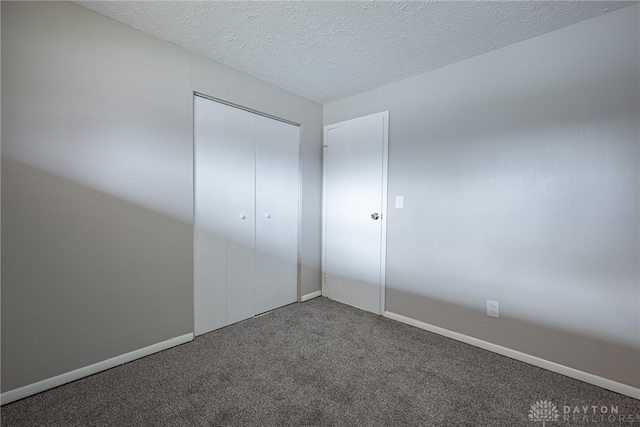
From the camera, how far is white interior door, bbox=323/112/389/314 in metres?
2.70

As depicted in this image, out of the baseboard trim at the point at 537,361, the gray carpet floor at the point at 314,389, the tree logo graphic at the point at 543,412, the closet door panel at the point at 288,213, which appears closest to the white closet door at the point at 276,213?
the closet door panel at the point at 288,213

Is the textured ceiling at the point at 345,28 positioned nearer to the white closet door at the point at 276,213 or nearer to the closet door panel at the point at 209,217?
the closet door panel at the point at 209,217

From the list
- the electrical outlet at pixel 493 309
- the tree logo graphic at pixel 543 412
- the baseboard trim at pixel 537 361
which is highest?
the electrical outlet at pixel 493 309

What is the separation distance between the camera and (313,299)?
312 cm

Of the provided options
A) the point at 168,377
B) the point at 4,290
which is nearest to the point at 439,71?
the point at 168,377

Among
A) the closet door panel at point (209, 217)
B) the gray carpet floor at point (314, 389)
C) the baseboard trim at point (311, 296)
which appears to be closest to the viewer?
the gray carpet floor at point (314, 389)

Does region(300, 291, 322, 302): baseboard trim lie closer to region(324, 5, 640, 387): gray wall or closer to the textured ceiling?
region(324, 5, 640, 387): gray wall

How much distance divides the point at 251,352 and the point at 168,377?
544 mm

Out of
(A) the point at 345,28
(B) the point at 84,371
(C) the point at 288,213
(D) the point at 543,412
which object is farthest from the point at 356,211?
(B) the point at 84,371

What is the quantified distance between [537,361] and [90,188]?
10.6 feet

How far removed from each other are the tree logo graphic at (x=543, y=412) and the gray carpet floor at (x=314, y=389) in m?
0.02

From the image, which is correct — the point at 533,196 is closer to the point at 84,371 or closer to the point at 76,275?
the point at 76,275

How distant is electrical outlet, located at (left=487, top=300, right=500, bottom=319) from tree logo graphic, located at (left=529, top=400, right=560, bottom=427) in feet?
1.97

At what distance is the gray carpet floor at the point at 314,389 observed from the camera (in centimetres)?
138
